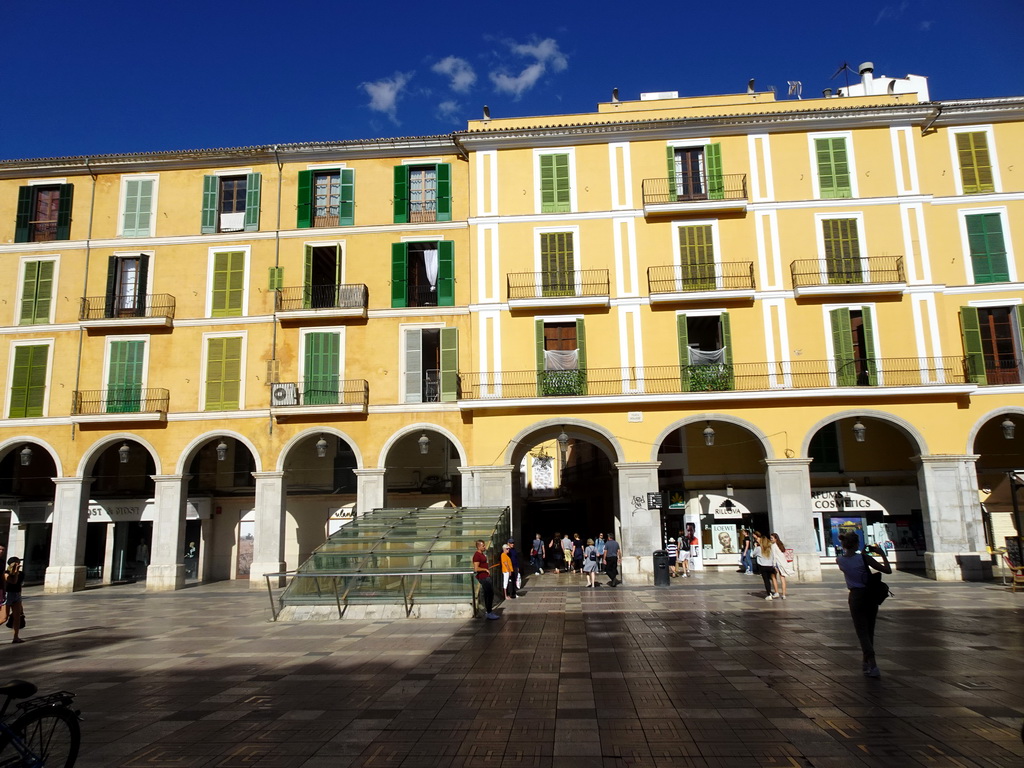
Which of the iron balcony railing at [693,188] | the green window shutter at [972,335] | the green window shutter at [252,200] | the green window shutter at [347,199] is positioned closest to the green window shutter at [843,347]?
the green window shutter at [972,335]

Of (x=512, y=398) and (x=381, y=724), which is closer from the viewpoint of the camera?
(x=381, y=724)

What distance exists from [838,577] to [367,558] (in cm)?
1628

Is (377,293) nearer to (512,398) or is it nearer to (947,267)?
(512,398)

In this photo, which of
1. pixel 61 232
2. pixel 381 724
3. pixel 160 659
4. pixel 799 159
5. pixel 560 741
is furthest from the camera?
pixel 61 232

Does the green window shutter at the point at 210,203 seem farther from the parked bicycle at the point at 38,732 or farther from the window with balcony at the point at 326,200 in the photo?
the parked bicycle at the point at 38,732

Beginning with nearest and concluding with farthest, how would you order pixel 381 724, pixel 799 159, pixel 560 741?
pixel 560 741
pixel 381 724
pixel 799 159

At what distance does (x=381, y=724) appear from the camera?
322 inches

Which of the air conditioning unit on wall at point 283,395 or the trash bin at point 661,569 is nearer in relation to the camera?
the trash bin at point 661,569

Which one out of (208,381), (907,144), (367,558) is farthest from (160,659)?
(907,144)

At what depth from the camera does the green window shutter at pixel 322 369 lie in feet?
86.4

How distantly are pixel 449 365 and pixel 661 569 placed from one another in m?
10.1

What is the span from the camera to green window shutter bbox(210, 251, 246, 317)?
27438 millimetres

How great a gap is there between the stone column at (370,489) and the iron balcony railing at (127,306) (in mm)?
9583

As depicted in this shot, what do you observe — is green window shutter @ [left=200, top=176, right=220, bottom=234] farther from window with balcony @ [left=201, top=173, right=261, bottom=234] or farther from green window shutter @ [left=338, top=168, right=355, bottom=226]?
green window shutter @ [left=338, top=168, right=355, bottom=226]
